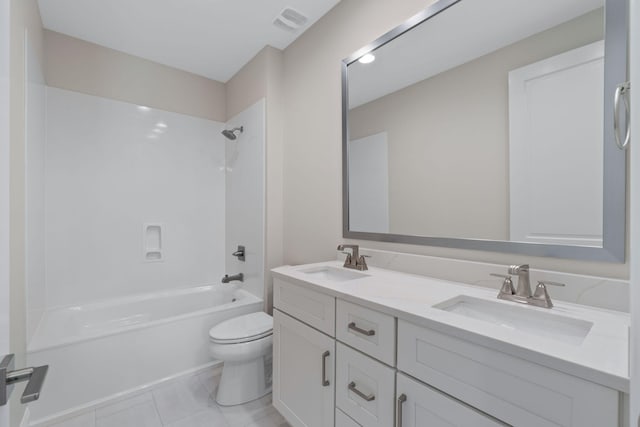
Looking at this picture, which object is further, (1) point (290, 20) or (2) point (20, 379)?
(1) point (290, 20)

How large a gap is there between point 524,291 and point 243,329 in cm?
163

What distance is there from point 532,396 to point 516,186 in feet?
2.51

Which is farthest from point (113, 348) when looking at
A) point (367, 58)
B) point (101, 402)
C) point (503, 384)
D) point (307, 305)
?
point (367, 58)

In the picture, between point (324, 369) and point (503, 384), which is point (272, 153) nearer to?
point (324, 369)

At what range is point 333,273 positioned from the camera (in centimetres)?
176

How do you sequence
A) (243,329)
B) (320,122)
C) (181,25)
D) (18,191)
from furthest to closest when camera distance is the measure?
1. (181,25)
2. (320,122)
3. (243,329)
4. (18,191)

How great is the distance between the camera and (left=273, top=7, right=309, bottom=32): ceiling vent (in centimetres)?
203

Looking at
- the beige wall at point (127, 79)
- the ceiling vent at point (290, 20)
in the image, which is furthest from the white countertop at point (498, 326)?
the beige wall at point (127, 79)

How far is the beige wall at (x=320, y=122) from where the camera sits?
1749mm

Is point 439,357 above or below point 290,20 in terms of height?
below

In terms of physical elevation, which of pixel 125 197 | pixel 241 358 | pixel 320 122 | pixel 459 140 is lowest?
pixel 241 358

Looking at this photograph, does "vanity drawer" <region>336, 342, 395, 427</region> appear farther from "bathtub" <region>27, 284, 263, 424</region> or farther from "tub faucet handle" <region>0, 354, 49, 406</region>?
"bathtub" <region>27, 284, 263, 424</region>

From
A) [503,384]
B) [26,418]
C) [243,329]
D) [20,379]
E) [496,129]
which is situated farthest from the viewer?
[243,329]

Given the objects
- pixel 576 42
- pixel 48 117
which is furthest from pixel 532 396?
pixel 48 117
